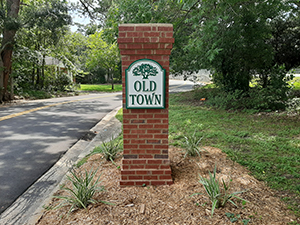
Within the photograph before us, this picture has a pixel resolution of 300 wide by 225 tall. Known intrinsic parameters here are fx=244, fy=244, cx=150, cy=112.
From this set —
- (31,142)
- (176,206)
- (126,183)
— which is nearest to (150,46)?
(126,183)

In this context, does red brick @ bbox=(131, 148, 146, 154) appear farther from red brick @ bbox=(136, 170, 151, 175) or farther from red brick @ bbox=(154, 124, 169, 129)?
red brick @ bbox=(154, 124, 169, 129)

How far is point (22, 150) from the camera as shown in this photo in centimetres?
525

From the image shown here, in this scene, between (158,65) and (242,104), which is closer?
(158,65)

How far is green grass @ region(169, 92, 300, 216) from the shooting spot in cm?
367

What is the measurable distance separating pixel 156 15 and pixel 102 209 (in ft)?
19.1

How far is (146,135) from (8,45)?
12492mm

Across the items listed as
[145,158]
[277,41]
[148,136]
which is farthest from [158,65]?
[277,41]

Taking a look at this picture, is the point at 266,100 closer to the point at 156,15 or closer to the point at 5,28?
the point at 156,15

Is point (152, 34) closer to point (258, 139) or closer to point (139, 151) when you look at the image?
point (139, 151)

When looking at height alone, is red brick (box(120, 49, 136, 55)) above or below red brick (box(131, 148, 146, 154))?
above

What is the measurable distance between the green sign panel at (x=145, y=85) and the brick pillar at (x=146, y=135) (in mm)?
69

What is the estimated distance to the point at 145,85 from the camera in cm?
334

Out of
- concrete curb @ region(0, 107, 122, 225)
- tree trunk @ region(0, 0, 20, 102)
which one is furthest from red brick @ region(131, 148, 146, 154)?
tree trunk @ region(0, 0, 20, 102)

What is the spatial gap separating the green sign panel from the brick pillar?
7 centimetres
